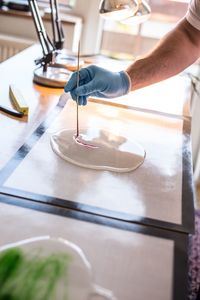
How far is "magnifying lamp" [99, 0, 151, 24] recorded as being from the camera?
1.31 meters

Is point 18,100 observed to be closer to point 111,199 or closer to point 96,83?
point 96,83

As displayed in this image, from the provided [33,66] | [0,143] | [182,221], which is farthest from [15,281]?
[33,66]

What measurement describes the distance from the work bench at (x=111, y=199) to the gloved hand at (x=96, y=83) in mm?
77

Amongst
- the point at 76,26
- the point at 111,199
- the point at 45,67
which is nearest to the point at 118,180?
the point at 111,199

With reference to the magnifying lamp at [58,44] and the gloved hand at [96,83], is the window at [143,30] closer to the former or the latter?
the magnifying lamp at [58,44]

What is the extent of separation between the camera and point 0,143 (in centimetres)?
91

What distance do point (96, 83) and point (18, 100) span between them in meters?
0.25

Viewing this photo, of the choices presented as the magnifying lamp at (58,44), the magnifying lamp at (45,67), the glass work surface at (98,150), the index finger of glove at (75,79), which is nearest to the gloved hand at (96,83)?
the index finger of glove at (75,79)

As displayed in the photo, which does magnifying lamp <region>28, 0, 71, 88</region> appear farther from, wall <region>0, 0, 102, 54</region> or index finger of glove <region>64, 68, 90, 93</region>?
wall <region>0, 0, 102, 54</region>

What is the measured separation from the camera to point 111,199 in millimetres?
768

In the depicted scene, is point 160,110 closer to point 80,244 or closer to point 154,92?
point 154,92

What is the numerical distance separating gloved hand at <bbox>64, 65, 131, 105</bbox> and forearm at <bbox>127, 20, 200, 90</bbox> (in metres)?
0.06

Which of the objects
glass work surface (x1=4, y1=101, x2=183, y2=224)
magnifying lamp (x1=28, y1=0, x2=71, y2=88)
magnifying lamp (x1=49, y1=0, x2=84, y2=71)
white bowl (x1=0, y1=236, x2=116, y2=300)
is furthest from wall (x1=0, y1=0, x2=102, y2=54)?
white bowl (x1=0, y1=236, x2=116, y2=300)

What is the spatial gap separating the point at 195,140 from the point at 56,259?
5.99 feet
